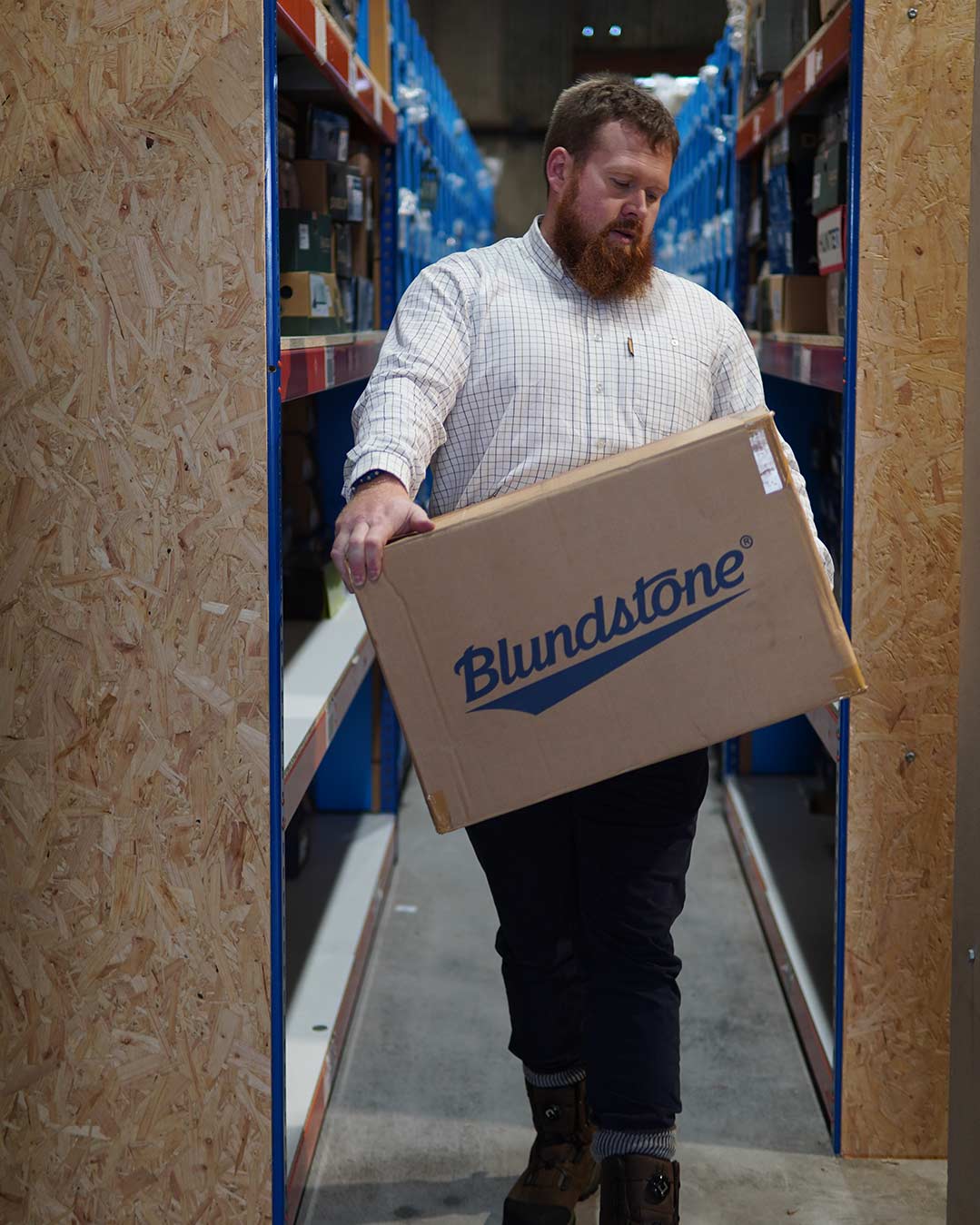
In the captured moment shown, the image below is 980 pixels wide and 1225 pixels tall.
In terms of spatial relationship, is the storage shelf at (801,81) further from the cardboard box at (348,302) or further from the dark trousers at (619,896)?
the dark trousers at (619,896)

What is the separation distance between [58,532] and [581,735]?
2.51ft

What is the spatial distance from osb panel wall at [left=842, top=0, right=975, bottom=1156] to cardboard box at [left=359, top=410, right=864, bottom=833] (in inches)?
25.2

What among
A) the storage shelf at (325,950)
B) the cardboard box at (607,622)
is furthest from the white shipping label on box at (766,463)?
the storage shelf at (325,950)

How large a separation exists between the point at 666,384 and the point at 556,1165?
1.22 meters

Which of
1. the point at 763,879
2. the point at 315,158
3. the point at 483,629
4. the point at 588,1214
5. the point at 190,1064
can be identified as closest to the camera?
the point at 483,629

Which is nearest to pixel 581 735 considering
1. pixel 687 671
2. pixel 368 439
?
pixel 687 671

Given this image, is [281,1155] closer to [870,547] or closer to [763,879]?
[870,547]

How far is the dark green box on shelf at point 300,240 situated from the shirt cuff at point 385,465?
100 centimetres

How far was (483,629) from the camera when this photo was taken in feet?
5.78

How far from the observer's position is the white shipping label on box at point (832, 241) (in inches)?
108

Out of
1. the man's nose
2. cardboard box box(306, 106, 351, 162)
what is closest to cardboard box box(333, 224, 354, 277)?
A: cardboard box box(306, 106, 351, 162)

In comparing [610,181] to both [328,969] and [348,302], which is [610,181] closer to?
[348,302]

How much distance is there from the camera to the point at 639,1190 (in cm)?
204

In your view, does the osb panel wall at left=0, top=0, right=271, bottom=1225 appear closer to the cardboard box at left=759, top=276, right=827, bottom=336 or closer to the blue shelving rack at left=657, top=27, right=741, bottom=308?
the cardboard box at left=759, top=276, right=827, bottom=336
